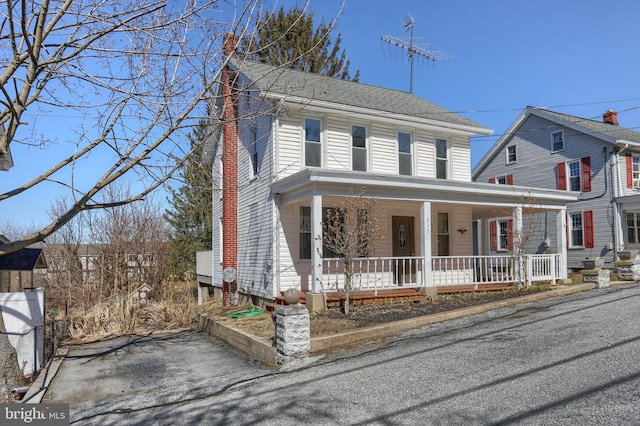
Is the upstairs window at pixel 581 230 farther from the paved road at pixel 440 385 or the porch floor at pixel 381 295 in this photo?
the paved road at pixel 440 385

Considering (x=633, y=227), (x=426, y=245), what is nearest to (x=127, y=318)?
(x=426, y=245)

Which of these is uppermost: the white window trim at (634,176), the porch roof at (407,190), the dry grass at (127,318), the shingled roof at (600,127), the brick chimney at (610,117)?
the brick chimney at (610,117)

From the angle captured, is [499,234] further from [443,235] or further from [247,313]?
[247,313]

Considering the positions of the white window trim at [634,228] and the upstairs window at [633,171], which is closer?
the white window trim at [634,228]

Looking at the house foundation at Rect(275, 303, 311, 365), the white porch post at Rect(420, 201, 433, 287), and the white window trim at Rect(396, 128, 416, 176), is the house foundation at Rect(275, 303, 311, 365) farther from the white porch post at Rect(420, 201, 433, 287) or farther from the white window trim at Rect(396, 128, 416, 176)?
the white window trim at Rect(396, 128, 416, 176)

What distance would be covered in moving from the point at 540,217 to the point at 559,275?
350 inches

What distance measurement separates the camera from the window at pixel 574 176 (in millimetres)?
22169

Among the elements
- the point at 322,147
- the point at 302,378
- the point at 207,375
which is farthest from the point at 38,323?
the point at 322,147

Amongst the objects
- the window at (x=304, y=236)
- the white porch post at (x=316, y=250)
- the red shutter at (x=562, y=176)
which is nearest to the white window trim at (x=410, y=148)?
the window at (x=304, y=236)

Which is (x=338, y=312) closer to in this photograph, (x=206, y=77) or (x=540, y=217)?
(x=206, y=77)

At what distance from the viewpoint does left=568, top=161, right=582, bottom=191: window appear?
22169mm

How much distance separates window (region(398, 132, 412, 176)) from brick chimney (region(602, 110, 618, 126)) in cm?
1697

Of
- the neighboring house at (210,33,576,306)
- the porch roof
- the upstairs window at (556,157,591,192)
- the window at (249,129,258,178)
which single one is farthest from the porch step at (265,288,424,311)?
the upstairs window at (556,157,591,192)

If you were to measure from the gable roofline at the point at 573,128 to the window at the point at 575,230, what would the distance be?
3720 mm
